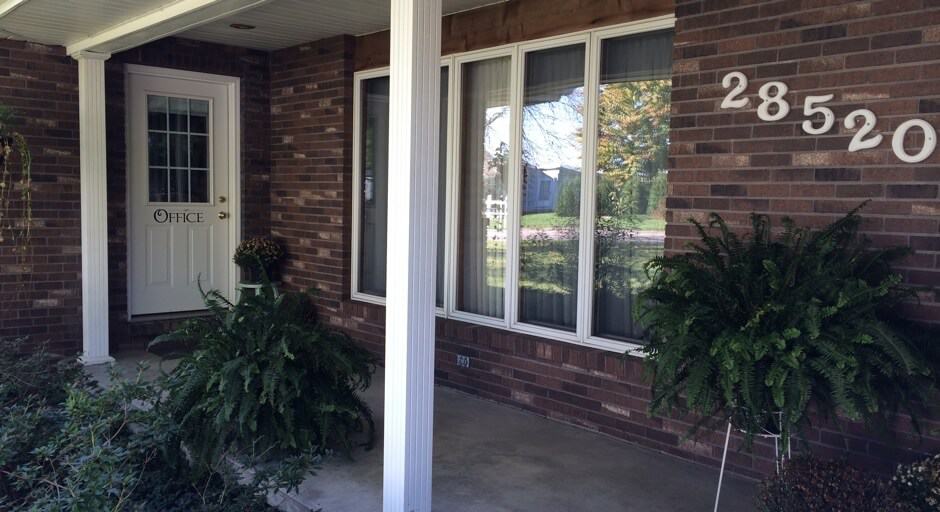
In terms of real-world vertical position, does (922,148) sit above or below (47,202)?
above

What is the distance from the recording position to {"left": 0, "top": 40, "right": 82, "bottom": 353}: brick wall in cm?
605

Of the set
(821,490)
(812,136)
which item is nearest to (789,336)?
(821,490)

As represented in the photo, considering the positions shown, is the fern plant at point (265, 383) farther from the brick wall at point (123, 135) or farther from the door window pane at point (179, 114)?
the door window pane at point (179, 114)

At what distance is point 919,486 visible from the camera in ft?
9.34

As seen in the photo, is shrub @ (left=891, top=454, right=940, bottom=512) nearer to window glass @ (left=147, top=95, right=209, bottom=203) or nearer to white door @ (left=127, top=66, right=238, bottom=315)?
white door @ (left=127, top=66, right=238, bottom=315)

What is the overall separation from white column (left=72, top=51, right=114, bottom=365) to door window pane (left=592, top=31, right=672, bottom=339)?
3.98 m

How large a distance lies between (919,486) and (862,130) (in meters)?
1.53

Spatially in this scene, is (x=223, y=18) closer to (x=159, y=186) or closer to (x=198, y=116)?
(x=198, y=116)

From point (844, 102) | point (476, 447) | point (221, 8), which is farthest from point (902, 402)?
point (221, 8)

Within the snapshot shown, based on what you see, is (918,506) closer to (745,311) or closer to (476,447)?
(745,311)

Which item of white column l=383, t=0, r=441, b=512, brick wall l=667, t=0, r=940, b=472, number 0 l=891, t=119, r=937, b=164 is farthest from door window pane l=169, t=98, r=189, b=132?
number 0 l=891, t=119, r=937, b=164

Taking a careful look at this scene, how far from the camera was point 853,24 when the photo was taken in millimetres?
3465

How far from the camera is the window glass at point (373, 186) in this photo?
253 inches

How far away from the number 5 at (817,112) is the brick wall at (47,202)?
18.0 ft
